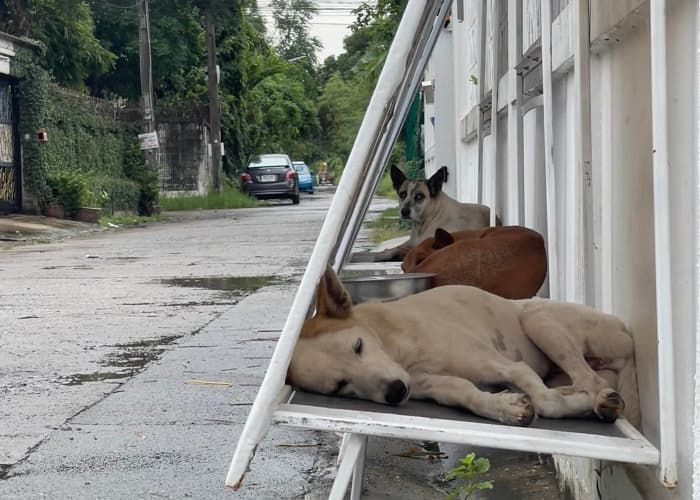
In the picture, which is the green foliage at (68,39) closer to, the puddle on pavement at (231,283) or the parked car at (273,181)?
→ the parked car at (273,181)

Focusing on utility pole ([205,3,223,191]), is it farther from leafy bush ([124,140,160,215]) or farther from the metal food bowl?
the metal food bowl

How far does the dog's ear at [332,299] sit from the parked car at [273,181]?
33328 millimetres

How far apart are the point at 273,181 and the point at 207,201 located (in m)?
3.63

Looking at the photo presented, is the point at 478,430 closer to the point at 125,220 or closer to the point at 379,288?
the point at 379,288

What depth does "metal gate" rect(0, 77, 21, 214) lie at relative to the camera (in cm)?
2303

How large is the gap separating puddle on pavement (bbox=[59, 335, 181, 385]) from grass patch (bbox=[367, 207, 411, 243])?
743 centimetres

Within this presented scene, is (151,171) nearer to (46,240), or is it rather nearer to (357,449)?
(46,240)

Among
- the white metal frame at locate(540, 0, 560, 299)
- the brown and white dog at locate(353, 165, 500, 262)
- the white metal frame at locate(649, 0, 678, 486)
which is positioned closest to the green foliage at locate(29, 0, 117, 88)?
the brown and white dog at locate(353, 165, 500, 262)

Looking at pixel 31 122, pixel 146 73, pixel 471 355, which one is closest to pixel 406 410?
pixel 471 355

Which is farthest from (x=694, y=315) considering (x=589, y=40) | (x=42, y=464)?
(x=42, y=464)

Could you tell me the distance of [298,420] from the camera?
2660 mm

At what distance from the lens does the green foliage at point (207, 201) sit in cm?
3294

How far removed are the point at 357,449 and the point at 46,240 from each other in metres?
17.0

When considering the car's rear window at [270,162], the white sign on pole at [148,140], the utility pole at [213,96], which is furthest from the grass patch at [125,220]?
the car's rear window at [270,162]
